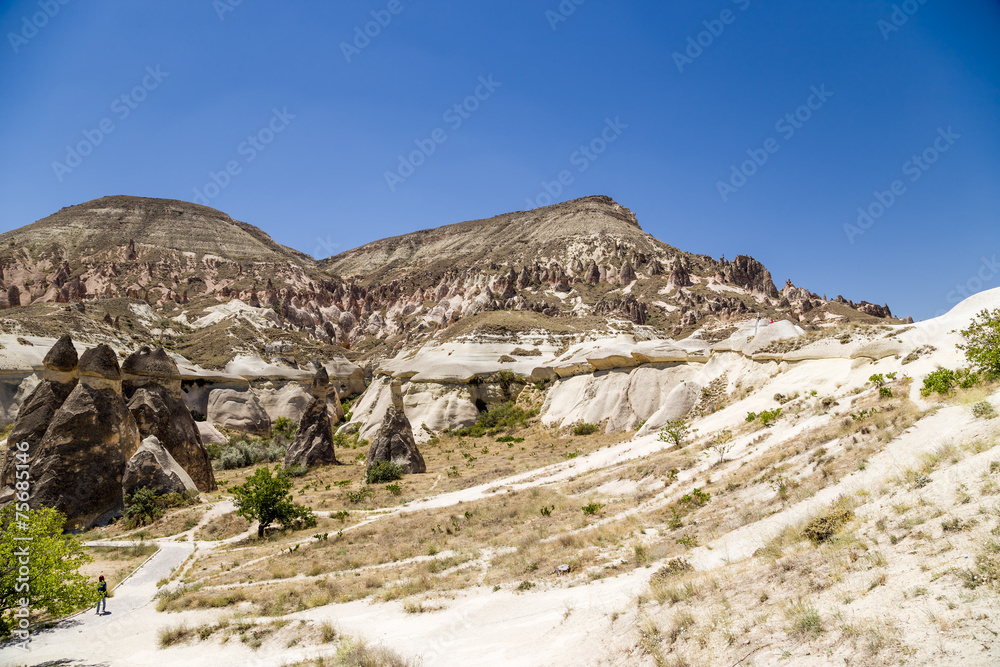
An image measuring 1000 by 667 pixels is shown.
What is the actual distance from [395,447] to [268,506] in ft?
28.4

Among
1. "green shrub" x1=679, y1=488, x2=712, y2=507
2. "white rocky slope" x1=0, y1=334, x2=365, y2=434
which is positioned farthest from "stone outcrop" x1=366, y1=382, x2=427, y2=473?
"white rocky slope" x1=0, y1=334, x2=365, y2=434

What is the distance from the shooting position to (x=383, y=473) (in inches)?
874

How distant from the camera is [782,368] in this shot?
70.6 ft

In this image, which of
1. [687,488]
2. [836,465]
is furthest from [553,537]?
[836,465]

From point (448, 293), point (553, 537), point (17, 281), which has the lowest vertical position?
point (553, 537)

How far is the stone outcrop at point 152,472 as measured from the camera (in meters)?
17.3

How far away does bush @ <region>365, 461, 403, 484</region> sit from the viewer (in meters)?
22.1

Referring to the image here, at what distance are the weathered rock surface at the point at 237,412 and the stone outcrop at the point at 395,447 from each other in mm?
19210

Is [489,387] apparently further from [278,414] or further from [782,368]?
[782,368]

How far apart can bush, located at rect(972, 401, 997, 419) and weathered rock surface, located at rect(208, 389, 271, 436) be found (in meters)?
39.7

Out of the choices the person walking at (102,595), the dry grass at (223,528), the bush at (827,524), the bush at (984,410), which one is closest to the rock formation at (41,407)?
the dry grass at (223,528)

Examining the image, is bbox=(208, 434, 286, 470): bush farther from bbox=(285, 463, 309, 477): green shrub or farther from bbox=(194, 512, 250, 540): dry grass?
bbox=(194, 512, 250, 540): dry grass

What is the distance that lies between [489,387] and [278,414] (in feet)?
56.4

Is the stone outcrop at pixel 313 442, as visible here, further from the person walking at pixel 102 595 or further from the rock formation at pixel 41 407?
the person walking at pixel 102 595
